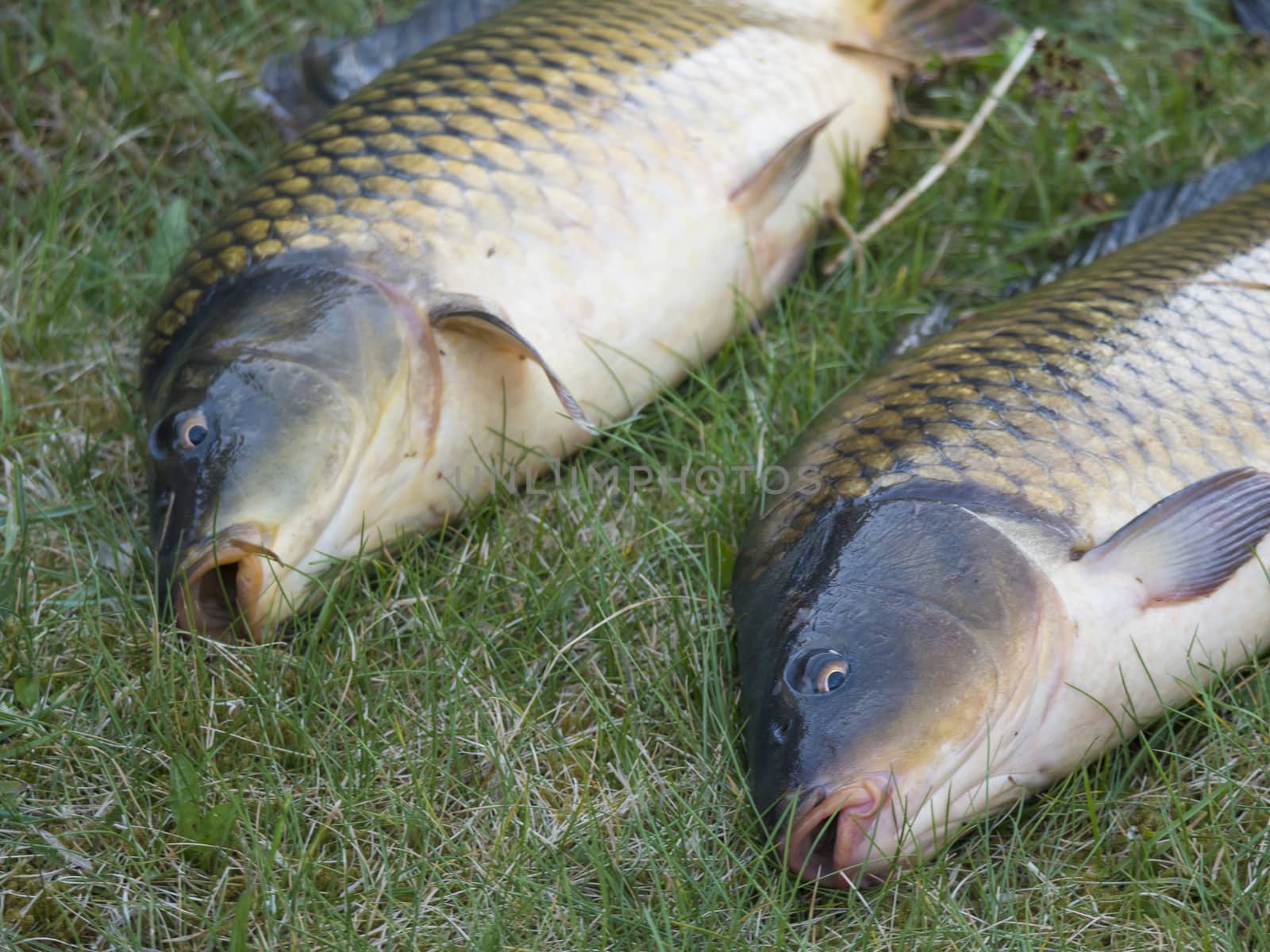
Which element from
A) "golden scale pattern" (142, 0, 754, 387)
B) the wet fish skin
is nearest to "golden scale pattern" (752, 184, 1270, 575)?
"golden scale pattern" (142, 0, 754, 387)

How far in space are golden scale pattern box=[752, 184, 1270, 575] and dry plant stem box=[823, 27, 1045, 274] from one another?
78 cm

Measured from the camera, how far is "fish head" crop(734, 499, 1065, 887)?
6.21 ft

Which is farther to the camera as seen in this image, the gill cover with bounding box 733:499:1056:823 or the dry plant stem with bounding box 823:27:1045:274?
the dry plant stem with bounding box 823:27:1045:274

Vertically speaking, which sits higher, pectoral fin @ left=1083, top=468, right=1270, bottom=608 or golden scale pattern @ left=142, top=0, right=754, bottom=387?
golden scale pattern @ left=142, top=0, right=754, bottom=387

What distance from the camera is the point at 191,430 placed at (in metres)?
2.33

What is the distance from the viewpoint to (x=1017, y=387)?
7.40 feet

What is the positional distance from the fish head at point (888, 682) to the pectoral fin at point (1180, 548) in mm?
149

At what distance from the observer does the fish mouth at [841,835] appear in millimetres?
1876

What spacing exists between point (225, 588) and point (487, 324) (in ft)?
2.16

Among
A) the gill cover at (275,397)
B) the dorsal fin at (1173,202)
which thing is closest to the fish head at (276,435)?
the gill cover at (275,397)

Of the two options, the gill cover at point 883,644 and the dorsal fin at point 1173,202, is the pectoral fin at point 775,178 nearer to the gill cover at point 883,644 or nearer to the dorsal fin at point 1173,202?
the dorsal fin at point 1173,202

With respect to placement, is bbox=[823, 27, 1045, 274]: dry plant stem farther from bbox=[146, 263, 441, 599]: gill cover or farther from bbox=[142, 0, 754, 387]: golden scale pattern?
Answer: bbox=[146, 263, 441, 599]: gill cover

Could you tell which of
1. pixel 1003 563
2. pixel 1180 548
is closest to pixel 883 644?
pixel 1003 563

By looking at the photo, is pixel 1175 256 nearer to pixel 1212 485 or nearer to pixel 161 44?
pixel 1212 485
